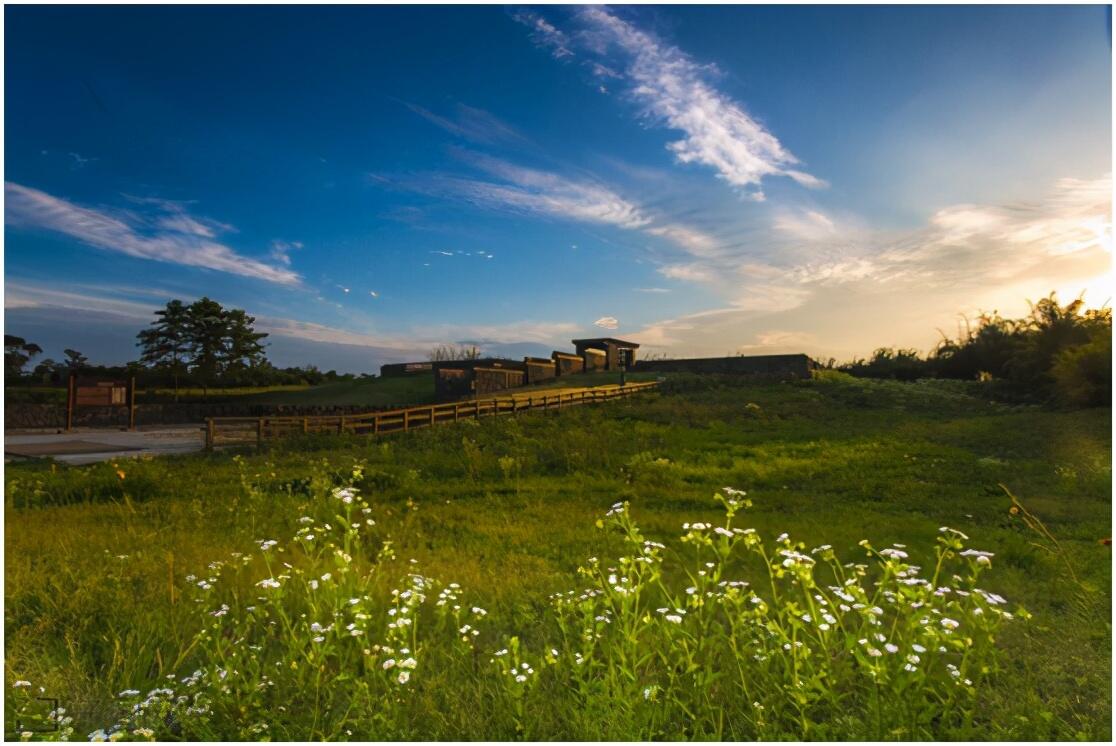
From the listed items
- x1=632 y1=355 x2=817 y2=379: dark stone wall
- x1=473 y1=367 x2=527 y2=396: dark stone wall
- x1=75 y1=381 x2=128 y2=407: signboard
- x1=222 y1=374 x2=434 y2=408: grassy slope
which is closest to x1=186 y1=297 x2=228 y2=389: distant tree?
x1=75 y1=381 x2=128 y2=407: signboard

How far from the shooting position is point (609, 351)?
1917 inches

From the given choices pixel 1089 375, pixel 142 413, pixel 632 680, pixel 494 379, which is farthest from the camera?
pixel 494 379

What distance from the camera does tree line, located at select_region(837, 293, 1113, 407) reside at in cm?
2373

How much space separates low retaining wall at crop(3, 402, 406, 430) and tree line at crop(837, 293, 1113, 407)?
3075cm

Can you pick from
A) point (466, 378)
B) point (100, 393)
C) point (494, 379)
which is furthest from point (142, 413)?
point (494, 379)

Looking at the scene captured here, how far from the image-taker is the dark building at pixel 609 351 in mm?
46969

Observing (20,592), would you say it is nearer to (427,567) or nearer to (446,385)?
(427,567)

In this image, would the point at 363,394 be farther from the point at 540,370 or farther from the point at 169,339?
the point at 169,339

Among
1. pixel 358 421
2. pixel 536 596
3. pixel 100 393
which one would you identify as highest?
pixel 100 393

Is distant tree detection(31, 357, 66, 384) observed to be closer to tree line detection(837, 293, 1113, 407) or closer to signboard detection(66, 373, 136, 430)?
signboard detection(66, 373, 136, 430)

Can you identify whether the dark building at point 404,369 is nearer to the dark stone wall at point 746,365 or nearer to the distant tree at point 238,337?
the dark stone wall at point 746,365

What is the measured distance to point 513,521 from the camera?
942cm

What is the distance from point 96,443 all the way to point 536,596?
71.0 ft

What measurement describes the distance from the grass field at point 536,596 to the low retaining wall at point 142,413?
1525 cm
